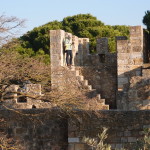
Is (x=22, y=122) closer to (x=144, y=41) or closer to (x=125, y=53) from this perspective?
(x=125, y=53)

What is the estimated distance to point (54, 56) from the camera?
75.2 ft

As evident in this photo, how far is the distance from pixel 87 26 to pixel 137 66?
23.6 metres

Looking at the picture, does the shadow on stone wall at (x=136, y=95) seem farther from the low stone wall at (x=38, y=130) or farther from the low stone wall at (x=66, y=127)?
Result: the low stone wall at (x=38, y=130)

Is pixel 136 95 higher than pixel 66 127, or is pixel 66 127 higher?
pixel 136 95

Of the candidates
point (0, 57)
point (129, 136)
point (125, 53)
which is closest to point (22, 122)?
point (0, 57)

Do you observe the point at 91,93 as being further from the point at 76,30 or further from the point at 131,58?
the point at 76,30

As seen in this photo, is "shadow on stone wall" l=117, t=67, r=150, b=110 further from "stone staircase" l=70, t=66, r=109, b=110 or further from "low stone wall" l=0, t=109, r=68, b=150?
"low stone wall" l=0, t=109, r=68, b=150

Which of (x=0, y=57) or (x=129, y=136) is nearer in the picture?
(x=129, y=136)

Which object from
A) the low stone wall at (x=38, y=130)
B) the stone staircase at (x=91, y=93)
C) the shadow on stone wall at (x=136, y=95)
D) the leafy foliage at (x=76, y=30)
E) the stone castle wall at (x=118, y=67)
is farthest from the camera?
the leafy foliage at (x=76, y=30)

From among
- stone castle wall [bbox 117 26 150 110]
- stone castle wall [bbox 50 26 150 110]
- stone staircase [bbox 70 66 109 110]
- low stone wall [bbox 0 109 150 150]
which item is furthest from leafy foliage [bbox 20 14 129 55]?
low stone wall [bbox 0 109 150 150]

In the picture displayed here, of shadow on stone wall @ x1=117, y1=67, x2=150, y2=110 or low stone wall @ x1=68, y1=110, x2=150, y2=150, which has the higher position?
shadow on stone wall @ x1=117, y1=67, x2=150, y2=110

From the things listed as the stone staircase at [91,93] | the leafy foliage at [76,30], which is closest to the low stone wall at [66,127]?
the stone staircase at [91,93]

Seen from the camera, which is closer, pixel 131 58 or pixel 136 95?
pixel 136 95

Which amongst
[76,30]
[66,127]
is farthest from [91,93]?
[76,30]
